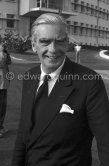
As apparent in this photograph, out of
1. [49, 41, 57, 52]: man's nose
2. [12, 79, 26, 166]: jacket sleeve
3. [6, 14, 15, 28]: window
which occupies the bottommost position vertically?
[12, 79, 26, 166]: jacket sleeve

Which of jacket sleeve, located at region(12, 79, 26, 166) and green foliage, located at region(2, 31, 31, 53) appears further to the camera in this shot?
green foliage, located at region(2, 31, 31, 53)

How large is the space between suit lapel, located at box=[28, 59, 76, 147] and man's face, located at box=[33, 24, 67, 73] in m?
0.07

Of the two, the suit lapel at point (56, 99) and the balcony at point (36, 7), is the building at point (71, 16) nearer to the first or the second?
the balcony at point (36, 7)

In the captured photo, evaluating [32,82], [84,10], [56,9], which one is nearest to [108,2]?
[84,10]

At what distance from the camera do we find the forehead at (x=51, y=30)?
2.03 m

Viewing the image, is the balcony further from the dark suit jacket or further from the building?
the dark suit jacket

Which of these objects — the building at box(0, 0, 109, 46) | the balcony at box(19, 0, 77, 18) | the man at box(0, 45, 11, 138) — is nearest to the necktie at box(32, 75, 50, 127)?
the man at box(0, 45, 11, 138)

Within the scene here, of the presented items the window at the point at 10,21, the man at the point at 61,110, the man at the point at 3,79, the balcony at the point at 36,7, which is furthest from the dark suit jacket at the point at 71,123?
the balcony at the point at 36,7

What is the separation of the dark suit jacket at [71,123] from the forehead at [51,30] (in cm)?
19

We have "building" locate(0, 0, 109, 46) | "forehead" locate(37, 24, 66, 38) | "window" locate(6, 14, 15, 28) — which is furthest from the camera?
"building" locate(0, 0, 109, 46)

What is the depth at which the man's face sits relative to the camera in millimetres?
2043

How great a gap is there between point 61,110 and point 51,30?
0.47 metres

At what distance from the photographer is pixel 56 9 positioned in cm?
4434

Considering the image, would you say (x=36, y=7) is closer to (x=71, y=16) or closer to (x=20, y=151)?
(x=71, y=16)
